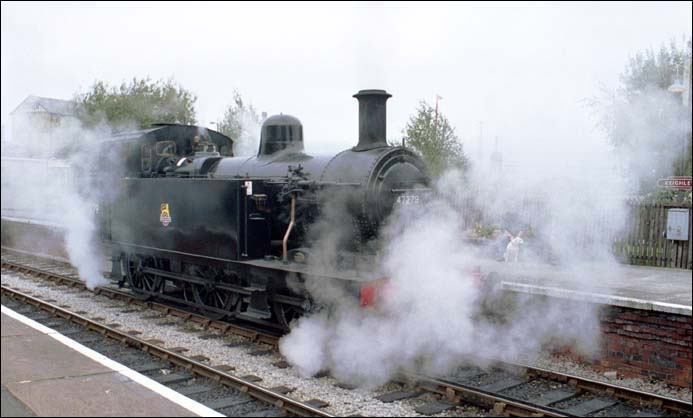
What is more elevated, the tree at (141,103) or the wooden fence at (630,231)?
the tree at (141,103)

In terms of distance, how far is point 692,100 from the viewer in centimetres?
571

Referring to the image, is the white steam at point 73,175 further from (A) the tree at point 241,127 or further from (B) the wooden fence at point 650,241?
(B) the wooden fence at point 650,241

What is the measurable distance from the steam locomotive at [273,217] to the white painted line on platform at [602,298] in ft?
5.32

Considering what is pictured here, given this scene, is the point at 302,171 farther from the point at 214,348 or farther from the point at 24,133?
the point at 24,133

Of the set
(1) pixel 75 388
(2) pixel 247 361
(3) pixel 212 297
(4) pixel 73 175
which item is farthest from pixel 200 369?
(4) pixel 73 175

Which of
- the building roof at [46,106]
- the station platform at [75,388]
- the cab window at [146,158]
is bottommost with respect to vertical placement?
the station platform at [75,388]

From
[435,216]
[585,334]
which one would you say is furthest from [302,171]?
[585,334]

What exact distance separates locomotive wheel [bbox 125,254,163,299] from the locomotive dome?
3014 mm

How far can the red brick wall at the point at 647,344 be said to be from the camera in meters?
5.70

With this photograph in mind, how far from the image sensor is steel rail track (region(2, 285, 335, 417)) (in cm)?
481

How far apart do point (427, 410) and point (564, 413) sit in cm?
107

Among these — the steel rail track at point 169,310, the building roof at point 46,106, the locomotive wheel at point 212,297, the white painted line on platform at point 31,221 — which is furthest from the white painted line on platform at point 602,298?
the white painted line on platform at point 31,221

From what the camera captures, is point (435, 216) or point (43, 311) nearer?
point (435, 216)

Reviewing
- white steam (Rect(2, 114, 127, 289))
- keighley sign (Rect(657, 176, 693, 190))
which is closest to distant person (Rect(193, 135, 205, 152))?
white steam (Rect(2, 114, 127, 289))
